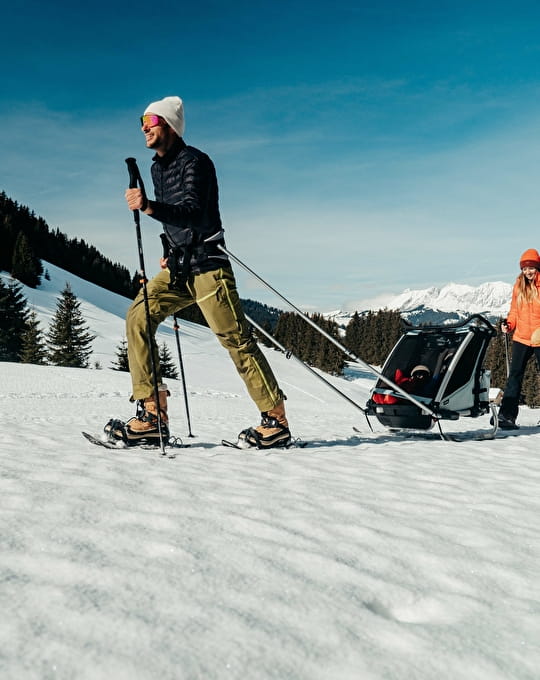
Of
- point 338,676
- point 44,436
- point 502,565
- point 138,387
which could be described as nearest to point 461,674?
point 338,676

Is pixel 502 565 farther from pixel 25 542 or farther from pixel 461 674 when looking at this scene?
pixel 25 542

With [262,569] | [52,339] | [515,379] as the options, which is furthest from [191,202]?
[52,339]

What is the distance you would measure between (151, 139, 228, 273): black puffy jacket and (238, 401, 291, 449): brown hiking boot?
1446 millimetres

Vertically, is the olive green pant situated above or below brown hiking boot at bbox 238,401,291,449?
above

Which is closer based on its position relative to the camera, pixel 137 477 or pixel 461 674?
pixel 461 674

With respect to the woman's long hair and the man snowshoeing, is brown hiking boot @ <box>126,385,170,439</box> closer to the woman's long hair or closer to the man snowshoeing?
the man snowshoeing

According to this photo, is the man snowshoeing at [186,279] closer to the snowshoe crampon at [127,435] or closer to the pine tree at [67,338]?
the snowshoe crampon at [127,435]

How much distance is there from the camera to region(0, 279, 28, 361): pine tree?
42.7m

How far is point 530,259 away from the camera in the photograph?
6.93m

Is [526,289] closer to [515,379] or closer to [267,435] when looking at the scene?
[515,379]

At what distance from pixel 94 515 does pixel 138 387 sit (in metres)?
2.22

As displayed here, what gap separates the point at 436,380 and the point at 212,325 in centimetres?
308

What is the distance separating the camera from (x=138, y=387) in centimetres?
469

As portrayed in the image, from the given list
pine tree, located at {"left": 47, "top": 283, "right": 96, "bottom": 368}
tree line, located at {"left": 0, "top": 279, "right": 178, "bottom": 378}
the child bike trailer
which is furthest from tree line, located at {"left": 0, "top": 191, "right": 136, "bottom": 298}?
the child bike trailer
